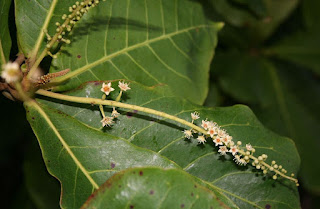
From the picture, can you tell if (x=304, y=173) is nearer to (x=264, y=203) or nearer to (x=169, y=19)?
(x=264, y=203)

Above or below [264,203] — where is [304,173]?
below

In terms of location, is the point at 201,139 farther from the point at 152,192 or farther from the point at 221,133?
the point at 152,192

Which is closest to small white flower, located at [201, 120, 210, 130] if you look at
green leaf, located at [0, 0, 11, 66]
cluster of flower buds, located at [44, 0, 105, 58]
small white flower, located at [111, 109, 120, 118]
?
small white flower, located at [111, 109, 120, 118]

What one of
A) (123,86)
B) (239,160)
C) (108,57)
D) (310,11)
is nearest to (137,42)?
(108,57)

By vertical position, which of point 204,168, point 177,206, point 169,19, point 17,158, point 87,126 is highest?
point 169,19

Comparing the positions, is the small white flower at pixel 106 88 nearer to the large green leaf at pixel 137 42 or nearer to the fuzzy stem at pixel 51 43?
the large green leaf at pixel 137 42

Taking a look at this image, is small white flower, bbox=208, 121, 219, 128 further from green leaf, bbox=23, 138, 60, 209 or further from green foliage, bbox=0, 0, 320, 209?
green leaf, bbox=23, 138, 60, 209

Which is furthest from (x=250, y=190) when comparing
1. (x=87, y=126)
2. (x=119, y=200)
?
(x=87, y=126)
